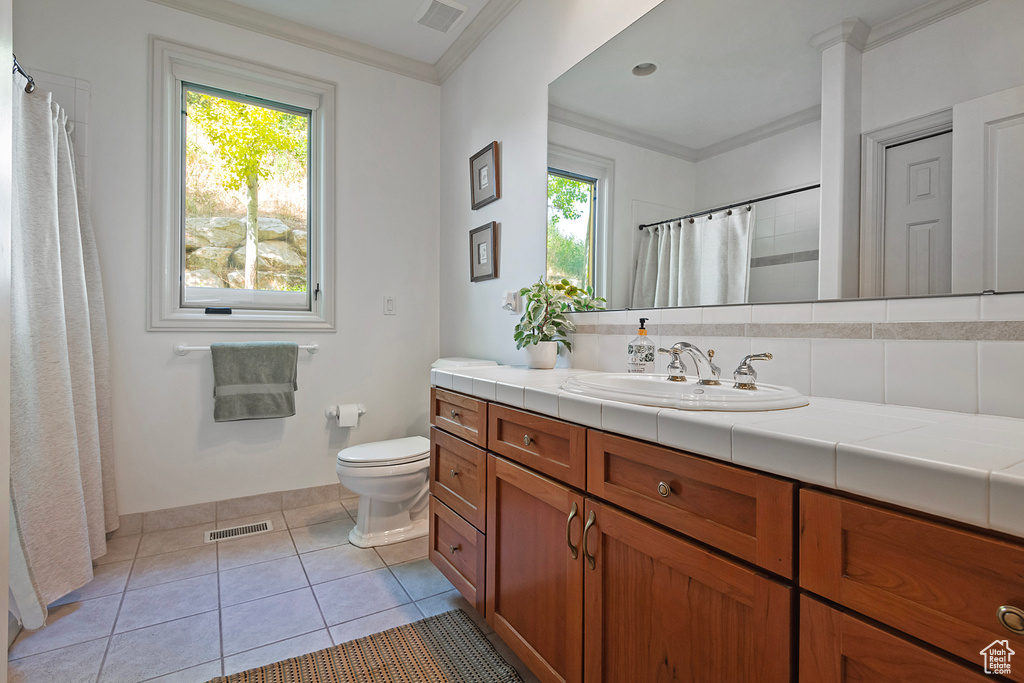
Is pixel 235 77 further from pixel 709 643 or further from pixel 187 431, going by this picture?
pixel 709 643

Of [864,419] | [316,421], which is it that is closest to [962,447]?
[864,419]

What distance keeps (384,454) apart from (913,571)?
189cm

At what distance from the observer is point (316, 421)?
8.73 ft

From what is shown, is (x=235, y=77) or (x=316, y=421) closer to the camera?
(x=235, y=77)

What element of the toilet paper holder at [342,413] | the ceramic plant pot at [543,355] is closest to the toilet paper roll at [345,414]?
the toilet paper holder at [342,413]

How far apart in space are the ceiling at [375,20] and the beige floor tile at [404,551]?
250 centimetres

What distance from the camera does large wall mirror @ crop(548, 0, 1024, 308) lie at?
900 mm


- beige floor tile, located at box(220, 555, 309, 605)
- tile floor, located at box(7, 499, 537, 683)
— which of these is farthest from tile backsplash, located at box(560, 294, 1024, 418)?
beige floor tile, located at box(220, 555, 309, 605)

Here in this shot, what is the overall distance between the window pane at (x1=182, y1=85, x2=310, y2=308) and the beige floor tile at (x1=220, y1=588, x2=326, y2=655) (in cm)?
147

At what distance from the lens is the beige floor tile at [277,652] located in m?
1.39

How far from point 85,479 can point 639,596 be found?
221 cm

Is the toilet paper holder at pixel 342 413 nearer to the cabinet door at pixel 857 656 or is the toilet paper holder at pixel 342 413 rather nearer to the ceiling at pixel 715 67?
the ceiling at pixel 715 67

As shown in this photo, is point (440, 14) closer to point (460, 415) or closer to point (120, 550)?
point (460, 415)

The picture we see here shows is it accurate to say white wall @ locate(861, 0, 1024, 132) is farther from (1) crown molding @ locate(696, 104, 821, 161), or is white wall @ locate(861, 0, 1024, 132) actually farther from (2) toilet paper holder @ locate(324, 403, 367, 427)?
(2) toilet paper holder @ locate(324, 403, 367, 427)
